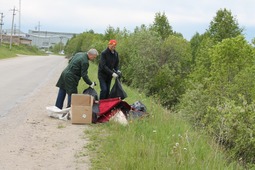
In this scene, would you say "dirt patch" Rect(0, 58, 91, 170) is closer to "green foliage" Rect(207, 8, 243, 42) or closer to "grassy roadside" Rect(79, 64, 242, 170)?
"grassy roadside" Rect(79, 64, 242, 170)

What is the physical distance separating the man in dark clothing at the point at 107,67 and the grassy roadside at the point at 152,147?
177 centimetres

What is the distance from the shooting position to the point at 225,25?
3253cm

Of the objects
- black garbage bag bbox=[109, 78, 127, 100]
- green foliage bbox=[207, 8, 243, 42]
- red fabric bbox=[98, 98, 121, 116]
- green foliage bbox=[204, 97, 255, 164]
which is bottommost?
green foliage bbox=[204, 97, 255, 164]

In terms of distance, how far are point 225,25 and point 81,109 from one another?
86.0 ft

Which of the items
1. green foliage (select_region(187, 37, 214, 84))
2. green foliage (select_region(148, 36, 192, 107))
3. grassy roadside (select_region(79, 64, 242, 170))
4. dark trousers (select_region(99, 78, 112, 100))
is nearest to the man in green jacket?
dark trousers (select_region(99, 78, 112, 100))

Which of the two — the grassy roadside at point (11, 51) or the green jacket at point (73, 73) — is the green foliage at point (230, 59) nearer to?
the green jacket at point (73, 73)

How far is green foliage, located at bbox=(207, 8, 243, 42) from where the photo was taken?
32312 millimetres

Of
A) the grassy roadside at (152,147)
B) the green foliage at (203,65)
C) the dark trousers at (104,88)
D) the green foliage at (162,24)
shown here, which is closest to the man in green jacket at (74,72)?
the dark trousers at (104,88)

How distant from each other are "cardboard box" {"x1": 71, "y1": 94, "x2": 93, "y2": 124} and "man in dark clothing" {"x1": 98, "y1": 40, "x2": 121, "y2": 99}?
1143 millimetres

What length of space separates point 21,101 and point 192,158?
819 cm

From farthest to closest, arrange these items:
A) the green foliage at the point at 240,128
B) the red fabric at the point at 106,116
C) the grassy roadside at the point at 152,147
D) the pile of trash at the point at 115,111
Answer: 1. the green foliage at the point at 240,128
2. the red fabric at the point at 106,116
3. the pile of trash at the point at 115,111
4. the grassy roadside at the point at 152,147

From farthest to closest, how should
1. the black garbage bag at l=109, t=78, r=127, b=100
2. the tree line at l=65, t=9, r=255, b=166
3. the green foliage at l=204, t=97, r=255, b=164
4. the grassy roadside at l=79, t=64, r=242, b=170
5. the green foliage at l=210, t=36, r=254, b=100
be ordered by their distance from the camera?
the green foliage at l=210, t=36, r=254, b=100 → the tree line at l=65, t=9, r=255, b=166 → the black garbage bag at l=109, t=78, r=127, b=100 → the green foliage at l=204, t=97, r=255, b=164 → the grassy roadside at l=79, t=64, r=242, b=170

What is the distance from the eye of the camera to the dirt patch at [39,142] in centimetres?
580

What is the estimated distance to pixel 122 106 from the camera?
8.76m
